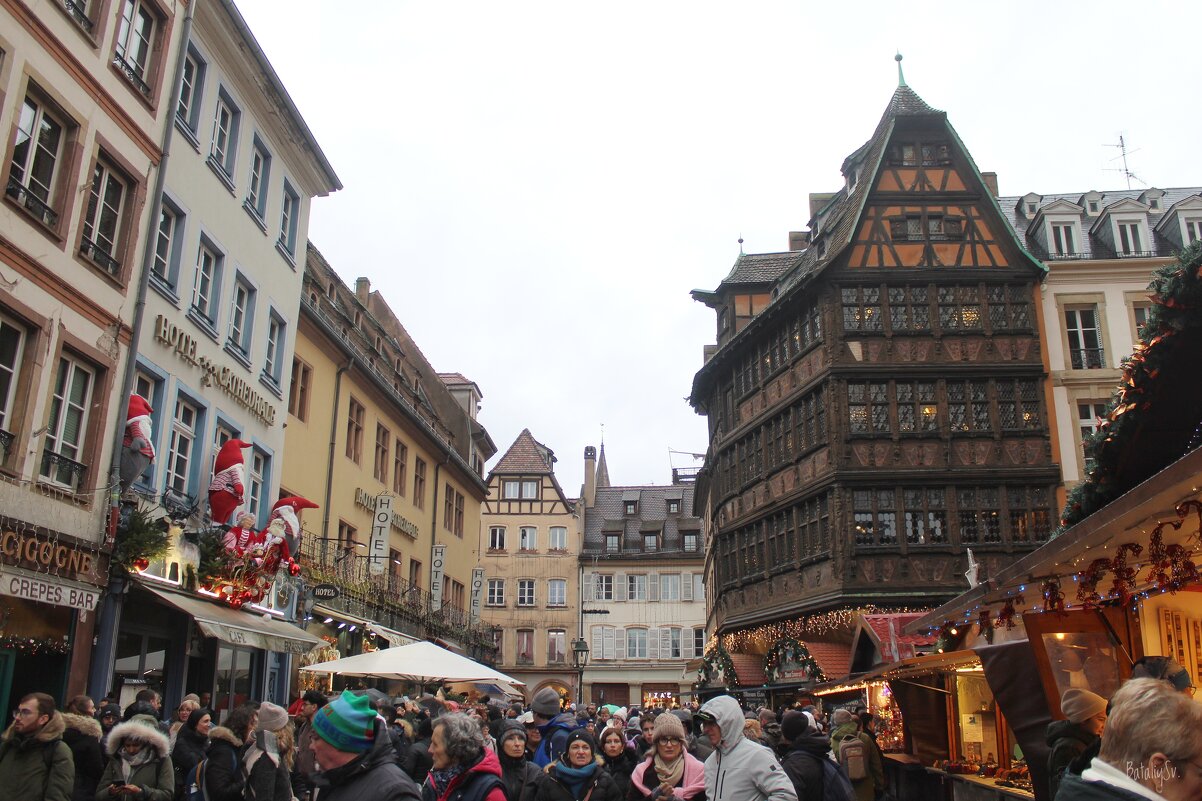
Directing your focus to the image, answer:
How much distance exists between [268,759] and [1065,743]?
211 inches

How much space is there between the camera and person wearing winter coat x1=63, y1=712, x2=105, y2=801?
24.8 feet

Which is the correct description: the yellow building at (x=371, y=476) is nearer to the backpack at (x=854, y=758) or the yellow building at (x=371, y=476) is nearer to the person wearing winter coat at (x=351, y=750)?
the backpack at (x=854, y=758)

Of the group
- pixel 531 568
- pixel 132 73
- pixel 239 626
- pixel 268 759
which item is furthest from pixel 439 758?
pixel 531 568

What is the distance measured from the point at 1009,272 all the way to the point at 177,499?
2028 centimetres

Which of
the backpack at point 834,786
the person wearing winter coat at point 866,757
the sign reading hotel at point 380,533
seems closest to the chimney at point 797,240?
the sign reading hotel at point 380,533

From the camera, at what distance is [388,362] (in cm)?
3036

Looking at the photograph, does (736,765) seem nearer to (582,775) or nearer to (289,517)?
(582,775)

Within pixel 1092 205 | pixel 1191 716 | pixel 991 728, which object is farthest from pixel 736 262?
pixel 1191 716

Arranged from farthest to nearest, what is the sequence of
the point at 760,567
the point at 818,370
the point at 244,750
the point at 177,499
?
the point at 760,567, the point at 818,370, the point at 177,499, the point at 244,750

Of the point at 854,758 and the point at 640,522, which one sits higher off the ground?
the point at 640,522

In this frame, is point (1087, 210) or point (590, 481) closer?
point (1087, 210)

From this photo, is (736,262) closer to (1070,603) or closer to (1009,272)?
(1009,272)

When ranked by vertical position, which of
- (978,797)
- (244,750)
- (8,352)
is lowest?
(978,797)

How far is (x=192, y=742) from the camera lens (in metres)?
8.40
